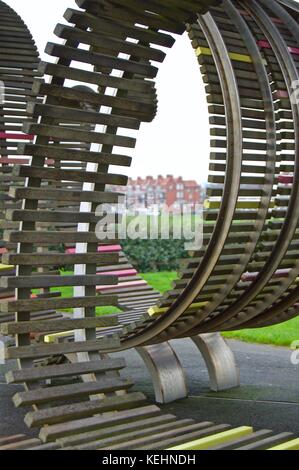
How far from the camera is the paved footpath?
17.0ft

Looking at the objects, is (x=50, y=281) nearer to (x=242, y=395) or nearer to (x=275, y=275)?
(x=275, y=275)

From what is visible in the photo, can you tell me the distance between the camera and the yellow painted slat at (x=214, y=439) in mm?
3189

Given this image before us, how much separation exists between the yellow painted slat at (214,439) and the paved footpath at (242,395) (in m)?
1.48

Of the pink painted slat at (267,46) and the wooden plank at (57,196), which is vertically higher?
the pink painted slat at (267,46)

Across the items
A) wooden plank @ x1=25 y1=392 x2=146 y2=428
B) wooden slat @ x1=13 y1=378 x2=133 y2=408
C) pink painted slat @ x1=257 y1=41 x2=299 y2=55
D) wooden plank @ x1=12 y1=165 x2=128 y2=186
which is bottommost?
wooden plank @ x1=25 y1=392 x2=146 y2=428

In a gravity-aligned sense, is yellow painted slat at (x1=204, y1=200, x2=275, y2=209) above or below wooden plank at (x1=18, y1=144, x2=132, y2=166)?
below

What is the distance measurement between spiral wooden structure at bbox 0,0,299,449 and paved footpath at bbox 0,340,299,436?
57 cm

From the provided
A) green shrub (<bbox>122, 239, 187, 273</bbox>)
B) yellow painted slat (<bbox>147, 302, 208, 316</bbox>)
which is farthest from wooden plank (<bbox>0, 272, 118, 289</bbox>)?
green shrub (<bbox>122, 239, 187, 273</bbox>)

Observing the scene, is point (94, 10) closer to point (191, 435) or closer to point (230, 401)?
point (191, 435)

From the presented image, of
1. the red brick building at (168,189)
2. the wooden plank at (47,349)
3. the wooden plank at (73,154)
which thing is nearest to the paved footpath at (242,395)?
the wooden plank at (47,349)

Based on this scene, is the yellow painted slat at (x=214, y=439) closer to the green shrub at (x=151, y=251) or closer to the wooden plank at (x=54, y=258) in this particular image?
the wooden plank at (x=54, y=258)

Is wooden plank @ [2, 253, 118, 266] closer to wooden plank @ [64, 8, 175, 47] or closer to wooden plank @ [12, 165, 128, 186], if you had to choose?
wooden plank @ [12, 165, 128, 186]
